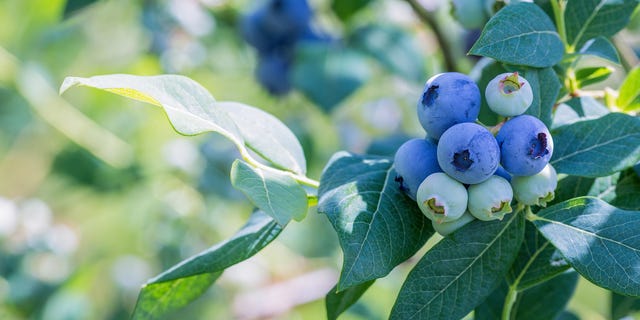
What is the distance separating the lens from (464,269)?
2.32ft

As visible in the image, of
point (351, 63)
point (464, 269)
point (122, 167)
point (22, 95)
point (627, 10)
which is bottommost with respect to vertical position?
point (122, 167)

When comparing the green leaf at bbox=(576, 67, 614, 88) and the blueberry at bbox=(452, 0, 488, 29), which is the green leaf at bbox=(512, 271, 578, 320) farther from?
the blueberry at bbox=(452, 0, 488, 29)

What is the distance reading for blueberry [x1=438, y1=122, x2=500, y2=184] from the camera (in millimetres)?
630

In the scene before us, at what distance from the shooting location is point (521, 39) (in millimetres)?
708

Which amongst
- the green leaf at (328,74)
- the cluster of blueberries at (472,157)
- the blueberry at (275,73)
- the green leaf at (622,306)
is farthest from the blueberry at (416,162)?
the blueberry at (275,73)

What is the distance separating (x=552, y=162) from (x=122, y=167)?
1.58 metres

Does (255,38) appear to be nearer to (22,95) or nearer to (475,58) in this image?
(475,58)

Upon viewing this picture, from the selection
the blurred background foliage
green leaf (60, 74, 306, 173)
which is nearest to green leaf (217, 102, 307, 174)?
green leaf (60, 74, 306, 173)

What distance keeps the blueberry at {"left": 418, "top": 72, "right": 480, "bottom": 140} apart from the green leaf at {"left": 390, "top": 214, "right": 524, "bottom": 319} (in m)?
0.09

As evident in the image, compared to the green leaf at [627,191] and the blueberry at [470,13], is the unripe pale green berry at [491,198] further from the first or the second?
the blueberry at [470,13]

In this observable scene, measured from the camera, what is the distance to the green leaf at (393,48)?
1.69 meters

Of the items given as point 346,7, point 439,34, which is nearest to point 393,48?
point 346,7

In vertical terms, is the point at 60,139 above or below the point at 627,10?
below

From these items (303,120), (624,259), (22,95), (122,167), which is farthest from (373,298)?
(624,259)
